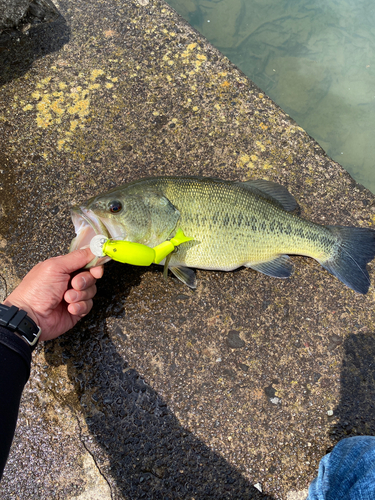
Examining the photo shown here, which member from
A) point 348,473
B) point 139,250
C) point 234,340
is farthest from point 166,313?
point 348,473

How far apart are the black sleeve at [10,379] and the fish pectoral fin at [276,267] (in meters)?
1.74

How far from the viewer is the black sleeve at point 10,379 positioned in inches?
68.5

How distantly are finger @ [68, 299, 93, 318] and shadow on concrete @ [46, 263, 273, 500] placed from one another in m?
0.17

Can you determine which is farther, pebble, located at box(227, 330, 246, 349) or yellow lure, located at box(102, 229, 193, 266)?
pebble, located at box(227, 330, 246, 349)

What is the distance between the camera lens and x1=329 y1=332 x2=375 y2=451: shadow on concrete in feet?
8.16

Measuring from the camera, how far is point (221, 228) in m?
2.54

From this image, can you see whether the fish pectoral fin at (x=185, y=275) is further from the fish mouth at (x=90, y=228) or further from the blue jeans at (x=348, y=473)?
the blue jeans at (x=348, y=473)

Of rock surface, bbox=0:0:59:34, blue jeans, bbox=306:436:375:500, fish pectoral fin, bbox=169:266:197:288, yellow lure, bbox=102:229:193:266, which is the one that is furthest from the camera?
rock surface, bbox=0:0:59:34

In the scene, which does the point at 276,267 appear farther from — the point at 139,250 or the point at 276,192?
the point at 139,250

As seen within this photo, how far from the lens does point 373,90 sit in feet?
19.1

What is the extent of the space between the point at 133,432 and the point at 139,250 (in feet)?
4.46

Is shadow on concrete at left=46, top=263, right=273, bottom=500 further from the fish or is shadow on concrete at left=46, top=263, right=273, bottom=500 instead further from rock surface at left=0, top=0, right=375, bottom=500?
the fish

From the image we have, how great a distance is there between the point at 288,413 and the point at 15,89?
3.95 meters

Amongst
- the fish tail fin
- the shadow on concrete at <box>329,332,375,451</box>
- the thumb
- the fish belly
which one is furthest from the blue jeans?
the thumb
